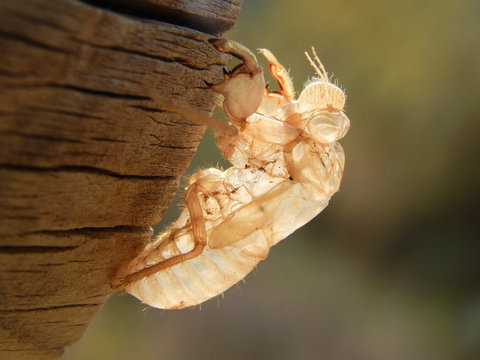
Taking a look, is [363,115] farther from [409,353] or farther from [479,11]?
[409,353]

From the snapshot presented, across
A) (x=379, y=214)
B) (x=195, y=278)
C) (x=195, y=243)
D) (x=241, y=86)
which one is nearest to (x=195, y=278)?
(x=195, y=278)

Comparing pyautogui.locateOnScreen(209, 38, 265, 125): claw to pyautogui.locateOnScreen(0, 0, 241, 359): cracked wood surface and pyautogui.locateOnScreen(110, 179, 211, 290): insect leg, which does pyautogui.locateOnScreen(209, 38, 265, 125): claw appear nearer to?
pyautogui.locateOnScreen(0, 0, 241, 359): cracked wood surface

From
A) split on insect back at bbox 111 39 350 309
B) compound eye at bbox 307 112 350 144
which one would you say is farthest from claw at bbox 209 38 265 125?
compound eye at bbox 307 112 350 144

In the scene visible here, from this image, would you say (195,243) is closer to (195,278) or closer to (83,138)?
(195,278)

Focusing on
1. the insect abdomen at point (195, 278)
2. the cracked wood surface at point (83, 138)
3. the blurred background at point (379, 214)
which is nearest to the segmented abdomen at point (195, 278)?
the insect abdomen at point (195, 278)

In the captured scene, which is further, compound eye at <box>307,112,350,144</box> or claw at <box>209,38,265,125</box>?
compound eye at <box>307,112,350,144</box>

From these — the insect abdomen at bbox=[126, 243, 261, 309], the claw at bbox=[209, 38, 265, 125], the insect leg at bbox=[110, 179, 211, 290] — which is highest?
the claw at bbox=[209, 38, 265, 125]
